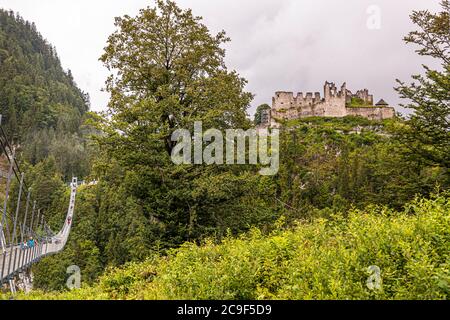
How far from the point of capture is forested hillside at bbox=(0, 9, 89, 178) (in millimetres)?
109625

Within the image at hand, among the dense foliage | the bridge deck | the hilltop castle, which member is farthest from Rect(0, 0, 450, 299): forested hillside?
the hilltop castle

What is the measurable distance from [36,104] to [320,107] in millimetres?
85963

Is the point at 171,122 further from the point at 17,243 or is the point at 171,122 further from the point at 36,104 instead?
the point at 36,104

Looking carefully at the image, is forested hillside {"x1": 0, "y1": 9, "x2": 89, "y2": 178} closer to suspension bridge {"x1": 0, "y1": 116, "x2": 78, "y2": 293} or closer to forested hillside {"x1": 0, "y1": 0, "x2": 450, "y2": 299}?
suspension bridge {"x1": 0, "y1": 116, "x2": 78, "y2": 293}

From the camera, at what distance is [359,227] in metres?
7.39

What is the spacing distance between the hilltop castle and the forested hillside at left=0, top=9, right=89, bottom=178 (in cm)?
4878

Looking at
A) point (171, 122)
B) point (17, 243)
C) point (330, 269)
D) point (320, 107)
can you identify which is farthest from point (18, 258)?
point (320, 107)

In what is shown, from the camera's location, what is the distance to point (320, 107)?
8469 centimetres

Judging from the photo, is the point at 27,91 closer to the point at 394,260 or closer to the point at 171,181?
the point at 171,181

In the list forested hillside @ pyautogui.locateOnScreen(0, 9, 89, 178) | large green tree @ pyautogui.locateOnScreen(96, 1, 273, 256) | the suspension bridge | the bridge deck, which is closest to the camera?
the suspension bridge

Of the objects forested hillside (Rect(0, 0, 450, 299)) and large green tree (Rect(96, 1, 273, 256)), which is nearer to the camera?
forested hillside (Rect(0, 0, 450, 299))
